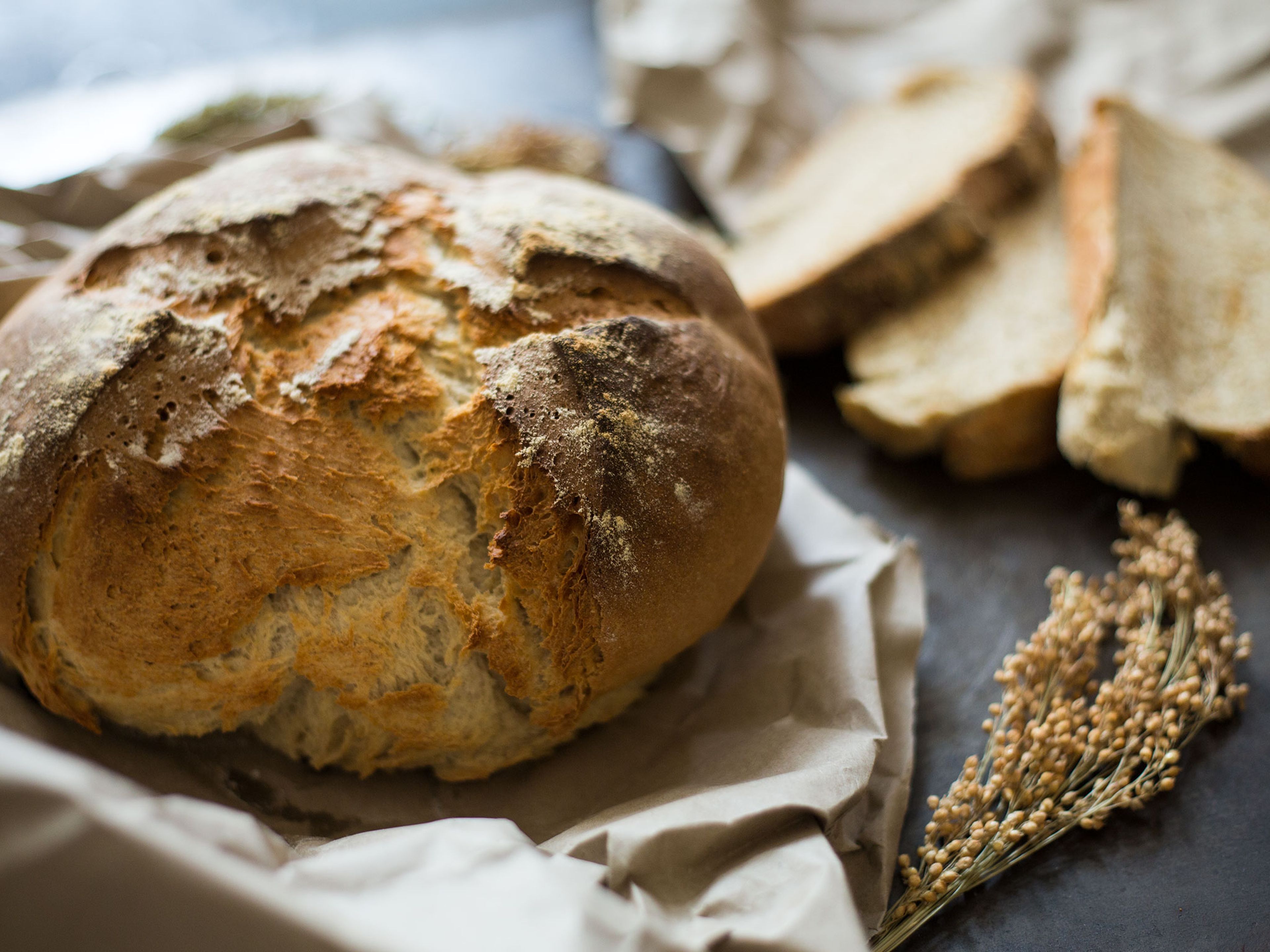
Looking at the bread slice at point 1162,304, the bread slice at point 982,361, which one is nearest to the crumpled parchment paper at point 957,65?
the bread slice at point 1162,304

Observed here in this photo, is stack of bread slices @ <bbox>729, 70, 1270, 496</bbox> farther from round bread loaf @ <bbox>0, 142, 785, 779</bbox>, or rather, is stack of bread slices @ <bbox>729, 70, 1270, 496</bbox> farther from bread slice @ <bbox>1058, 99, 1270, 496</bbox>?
round bread loaf @ <bbox>0, 142, 785, 779</bbox>

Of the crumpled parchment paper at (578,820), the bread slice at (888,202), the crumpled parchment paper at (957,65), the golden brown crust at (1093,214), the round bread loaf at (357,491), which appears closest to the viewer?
the crumpled parchment paper at (578,820)

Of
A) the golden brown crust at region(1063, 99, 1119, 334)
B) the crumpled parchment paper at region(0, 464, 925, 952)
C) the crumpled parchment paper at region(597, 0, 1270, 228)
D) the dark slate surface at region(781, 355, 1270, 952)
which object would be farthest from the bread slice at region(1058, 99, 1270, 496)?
the crumpled parchment paper at region(0, 464, 925, 952)

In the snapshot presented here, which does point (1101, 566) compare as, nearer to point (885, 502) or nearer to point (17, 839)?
point (885, 502)

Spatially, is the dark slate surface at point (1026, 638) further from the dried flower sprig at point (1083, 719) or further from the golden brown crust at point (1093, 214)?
the golden brown crust at point (1093, 214)

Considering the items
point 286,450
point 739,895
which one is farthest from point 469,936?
point 286,450

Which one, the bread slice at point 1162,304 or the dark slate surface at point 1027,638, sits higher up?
the bread slice at point 1162,304

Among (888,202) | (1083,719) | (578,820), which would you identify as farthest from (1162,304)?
(578,820)
